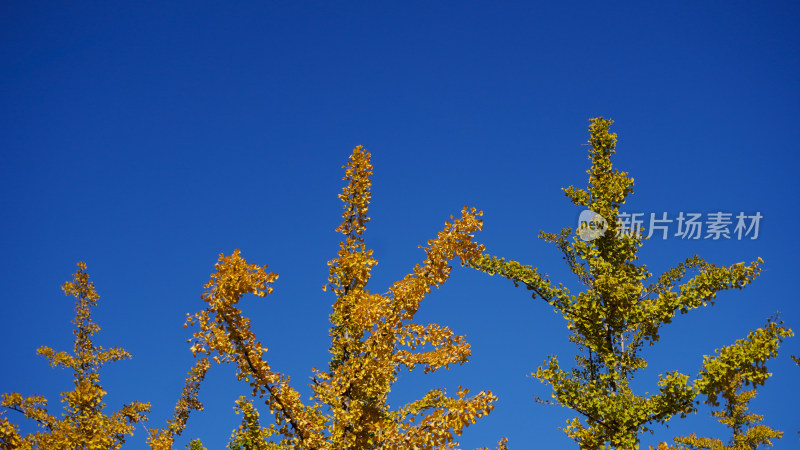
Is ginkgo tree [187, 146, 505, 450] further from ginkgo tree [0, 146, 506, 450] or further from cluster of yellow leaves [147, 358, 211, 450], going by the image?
cluster of yellow leaves [147, 358, 211, 450]

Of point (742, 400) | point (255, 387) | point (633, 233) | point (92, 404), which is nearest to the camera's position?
point (255, 387)


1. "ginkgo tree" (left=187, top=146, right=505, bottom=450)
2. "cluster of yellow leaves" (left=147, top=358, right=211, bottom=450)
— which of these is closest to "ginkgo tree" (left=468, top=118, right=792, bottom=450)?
"ginkgo tree" (left=187, top=146, right=505, bottom=450)

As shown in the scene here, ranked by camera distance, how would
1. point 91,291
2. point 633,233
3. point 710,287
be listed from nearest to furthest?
point 710,287 < point 633,233 < point 91,291

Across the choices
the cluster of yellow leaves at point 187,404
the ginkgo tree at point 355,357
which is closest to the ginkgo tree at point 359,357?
the ginkgo tree at point 355,357

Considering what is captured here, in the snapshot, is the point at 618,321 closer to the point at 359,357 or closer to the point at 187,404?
the point at 359,357

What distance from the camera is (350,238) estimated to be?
7188mm

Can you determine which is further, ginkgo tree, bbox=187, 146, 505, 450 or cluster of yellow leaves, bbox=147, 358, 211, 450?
cluster of yellow leaves, bbox=147, 358, 211, 450

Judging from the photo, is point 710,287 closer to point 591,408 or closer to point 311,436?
point 591,408

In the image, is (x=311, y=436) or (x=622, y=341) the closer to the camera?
(x=311, y=436)

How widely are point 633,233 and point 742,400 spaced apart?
537 inches

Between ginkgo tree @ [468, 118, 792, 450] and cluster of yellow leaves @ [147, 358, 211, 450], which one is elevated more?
cluster of yellow leaves @ [147, 358, 211, 450]

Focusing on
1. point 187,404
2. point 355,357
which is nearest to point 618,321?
point 355,357

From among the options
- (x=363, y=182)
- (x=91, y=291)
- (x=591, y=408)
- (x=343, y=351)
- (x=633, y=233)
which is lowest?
(x=591, y=408)

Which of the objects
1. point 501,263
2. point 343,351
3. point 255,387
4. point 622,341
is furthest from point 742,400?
point 255,387
